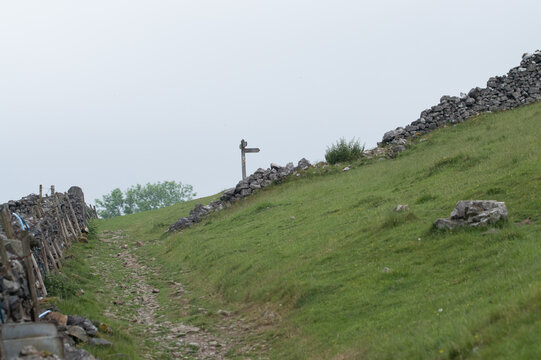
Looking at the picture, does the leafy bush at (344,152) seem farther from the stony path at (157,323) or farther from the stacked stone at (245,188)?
the stony path at (157,323)

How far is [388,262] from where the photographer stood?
13523mm

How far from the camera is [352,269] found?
14.0 metres

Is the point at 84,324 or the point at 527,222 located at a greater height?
the point at 527,222

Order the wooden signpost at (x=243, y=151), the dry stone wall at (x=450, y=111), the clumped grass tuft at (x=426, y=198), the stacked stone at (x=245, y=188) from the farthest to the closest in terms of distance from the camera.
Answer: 1. the wooden signpost at (x=243, y=151)
2. the dry stone wall at (x=450, y=111)
3. the stacked stone at (x=245, y=188)
4. the clumped grass tuft at (x=426, y=198)

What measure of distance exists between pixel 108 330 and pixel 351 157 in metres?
21.3

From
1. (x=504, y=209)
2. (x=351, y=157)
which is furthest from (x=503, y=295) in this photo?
(x=351, y=157)

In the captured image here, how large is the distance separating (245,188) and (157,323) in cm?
1712

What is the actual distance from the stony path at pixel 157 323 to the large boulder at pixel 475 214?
551cm

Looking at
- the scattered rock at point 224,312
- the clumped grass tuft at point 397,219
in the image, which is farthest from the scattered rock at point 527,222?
the scattered rock at point 224,312

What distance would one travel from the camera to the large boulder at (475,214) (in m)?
13.3

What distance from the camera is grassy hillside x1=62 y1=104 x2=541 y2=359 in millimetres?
8977

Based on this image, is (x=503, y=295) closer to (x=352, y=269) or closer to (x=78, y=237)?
(x=352, y=269)

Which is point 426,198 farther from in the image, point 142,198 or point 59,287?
point 142,198

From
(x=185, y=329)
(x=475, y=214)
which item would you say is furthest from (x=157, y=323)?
(x=475, y=214)
